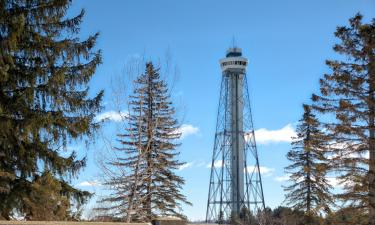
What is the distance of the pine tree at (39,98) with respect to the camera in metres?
13.6

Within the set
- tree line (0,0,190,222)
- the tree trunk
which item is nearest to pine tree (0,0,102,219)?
tree line (0,0,190,222)

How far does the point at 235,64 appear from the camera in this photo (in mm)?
60594

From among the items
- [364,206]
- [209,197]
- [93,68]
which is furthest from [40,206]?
[209,197]

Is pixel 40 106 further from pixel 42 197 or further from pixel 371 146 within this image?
pixel 371 146

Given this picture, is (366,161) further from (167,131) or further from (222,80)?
(222,80)

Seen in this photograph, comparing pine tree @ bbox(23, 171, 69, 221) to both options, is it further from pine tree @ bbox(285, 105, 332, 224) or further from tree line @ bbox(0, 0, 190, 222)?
pine tree @ bbox(285, 105, 332, 224)

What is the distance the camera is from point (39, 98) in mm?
13875

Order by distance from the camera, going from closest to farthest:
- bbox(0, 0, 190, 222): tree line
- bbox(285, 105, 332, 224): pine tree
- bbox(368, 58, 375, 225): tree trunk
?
bbox(0, 0, 190, 222): tree line → bbox(368, 58, 375, 225): tree trunk → bbox(285, 105, 332, 224): pine tree

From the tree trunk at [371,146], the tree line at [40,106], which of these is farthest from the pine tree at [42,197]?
the tree trunk at [371,146]

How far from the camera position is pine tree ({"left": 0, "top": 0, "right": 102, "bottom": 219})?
13.6 m

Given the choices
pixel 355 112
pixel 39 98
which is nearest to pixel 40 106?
pixel 39 98

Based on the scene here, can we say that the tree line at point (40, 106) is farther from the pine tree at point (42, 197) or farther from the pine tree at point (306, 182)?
the pine tree at point (306, 182)

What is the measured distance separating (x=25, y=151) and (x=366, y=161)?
12111 mm

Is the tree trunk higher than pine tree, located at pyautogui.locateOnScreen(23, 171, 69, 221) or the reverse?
higher
